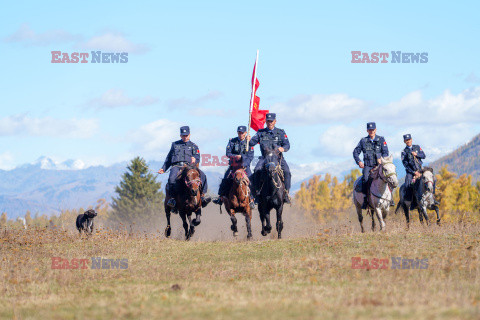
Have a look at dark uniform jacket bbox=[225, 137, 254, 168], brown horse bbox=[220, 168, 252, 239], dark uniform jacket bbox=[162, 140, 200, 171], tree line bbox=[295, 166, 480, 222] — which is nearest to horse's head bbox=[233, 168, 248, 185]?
brown horse bbox=[220, 168, 252, 239]

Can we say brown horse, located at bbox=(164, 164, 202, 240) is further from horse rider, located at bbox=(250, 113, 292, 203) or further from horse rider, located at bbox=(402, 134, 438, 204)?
horse rider, located at bbox=(402, 134, 438, 204)

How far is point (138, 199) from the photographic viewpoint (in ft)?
286

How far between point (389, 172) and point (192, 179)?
617 centimetres

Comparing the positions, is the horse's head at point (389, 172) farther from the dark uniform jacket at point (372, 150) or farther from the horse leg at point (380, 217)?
the dark uniform jacket at point (372, 150)

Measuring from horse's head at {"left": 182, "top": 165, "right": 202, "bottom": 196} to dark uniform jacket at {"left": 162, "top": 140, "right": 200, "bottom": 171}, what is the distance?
2.65 ft

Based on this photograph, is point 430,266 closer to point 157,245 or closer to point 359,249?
point 359,249

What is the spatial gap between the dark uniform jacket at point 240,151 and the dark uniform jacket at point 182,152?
3.57 feet

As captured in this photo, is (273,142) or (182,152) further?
(182,152)

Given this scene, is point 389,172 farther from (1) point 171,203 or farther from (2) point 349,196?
(2) point 349,196

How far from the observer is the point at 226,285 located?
12141 millimetres

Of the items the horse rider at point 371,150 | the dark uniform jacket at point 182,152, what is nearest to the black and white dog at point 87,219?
the dark uniform jacket at point 182,152

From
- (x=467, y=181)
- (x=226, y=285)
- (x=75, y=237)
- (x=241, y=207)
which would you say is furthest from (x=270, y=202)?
(x=467, y=181)

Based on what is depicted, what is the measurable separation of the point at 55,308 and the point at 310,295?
4.27 metres

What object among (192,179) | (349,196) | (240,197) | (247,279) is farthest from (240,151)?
(349,196)
